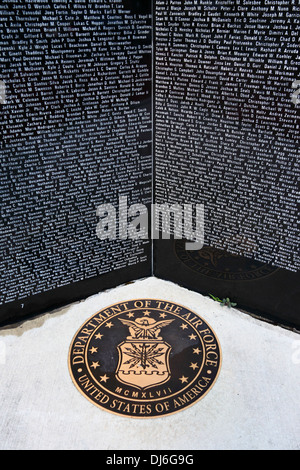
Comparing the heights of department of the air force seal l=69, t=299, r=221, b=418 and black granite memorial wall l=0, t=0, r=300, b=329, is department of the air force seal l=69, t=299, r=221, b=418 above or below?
below

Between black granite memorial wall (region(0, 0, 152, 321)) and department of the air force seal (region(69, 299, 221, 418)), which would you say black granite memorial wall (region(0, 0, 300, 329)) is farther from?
department of the air force seal (region(69, 299, 221, 418))

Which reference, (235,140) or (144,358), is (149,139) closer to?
(235,140)

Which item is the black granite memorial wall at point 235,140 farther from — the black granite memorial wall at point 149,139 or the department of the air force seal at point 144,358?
the department of the air force seal at point 144,358

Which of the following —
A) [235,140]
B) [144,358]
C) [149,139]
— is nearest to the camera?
[144,358]

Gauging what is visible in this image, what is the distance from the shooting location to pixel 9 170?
13.2 ft

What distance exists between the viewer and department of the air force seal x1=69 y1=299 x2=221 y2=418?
12.1 feet

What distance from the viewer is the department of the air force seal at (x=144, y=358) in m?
3.69

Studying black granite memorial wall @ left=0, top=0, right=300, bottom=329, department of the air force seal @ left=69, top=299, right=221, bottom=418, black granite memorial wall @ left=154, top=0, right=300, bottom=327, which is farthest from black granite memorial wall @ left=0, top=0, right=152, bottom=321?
department of the air force seal @ left=69, top=299, right=221, bottom=418

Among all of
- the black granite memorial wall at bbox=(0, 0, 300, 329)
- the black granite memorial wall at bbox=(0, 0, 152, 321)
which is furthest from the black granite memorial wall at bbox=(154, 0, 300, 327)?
the black granite memorial wall at bbox=(0, 0, 152, 321)

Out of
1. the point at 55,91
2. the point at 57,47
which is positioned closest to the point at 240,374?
the point at 55,91

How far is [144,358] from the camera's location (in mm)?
4055

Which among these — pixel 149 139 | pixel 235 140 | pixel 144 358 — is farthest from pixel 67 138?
pixel 144 358

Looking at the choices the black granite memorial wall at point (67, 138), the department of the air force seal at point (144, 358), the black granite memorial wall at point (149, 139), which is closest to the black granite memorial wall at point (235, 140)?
the black granite memorial wall at point (149, 139)

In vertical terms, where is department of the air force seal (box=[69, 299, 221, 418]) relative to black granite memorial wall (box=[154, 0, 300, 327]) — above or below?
below
